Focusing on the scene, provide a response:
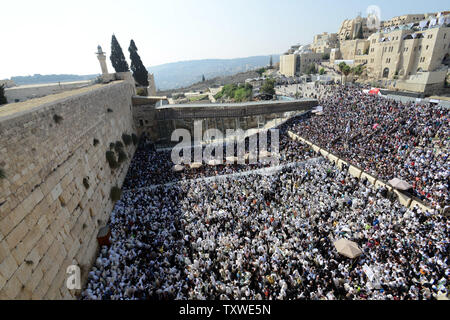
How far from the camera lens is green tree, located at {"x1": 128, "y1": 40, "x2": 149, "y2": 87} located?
2941 centimetres

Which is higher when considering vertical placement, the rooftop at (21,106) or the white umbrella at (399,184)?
the rooftop at (21,106)

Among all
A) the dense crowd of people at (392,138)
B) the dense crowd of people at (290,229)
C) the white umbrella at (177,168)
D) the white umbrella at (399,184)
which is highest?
the dense crowd of people at (392,138)

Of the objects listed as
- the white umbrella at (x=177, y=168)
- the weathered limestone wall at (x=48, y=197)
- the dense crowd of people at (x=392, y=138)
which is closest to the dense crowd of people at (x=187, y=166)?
the white umbrella at (x=177, y=168)

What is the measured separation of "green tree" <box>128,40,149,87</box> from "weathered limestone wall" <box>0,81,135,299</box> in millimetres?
20549

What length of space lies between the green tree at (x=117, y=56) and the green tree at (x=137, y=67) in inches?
53.8

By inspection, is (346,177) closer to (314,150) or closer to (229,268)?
(314,150)

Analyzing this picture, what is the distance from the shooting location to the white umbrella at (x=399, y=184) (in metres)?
11.1

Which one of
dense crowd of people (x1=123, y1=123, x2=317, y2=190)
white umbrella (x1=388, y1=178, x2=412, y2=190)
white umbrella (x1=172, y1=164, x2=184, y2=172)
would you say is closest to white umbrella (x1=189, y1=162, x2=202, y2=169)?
dense crowd of people (x1=123, y1=123, x2=317, y2=190)

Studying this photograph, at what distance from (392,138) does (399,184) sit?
5.97 metres

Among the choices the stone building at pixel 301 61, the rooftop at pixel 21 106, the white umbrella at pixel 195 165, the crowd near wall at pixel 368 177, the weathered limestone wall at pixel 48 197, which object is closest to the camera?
the weathered limestone wall at pixel 48 197

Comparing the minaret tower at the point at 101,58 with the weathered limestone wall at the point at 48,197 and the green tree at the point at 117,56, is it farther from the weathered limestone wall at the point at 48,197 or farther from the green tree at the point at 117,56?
the weathered limestone wall at the point at 48,197

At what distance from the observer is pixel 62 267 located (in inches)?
295

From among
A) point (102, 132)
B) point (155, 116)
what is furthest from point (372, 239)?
point (155, 116)

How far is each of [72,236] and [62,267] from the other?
116 cm
